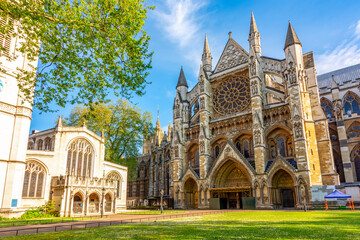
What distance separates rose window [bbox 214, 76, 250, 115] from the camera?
35688 millimetres

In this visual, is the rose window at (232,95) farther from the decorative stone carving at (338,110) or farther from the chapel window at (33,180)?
the chapel window at (33,180)

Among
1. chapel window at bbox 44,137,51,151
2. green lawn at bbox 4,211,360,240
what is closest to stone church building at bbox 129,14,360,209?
green lawn at bbox 4,211,360,240

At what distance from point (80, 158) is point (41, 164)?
4625mm

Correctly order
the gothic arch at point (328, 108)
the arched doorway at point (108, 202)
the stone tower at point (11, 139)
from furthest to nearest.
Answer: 1. the gothic arch at point (328, 108)
2. the arched doorway at point (108, 202)
3. the stone tower at point (11, 139)

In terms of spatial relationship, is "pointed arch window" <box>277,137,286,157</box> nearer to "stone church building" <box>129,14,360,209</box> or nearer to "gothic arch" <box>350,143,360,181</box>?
"stone church building" <box>129,14,360,209</box>

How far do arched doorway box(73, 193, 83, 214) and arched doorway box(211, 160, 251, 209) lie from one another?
51.8 feet

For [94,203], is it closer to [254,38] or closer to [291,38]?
[254,38]

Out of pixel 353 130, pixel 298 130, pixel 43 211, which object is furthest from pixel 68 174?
pixel 353 130

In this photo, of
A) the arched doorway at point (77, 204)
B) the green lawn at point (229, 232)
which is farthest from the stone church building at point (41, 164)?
the green lawn at point (229, 232)

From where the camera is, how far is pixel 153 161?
49.3 meters

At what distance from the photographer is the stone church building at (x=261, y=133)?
28.0 metres

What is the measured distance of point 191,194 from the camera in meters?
36.2

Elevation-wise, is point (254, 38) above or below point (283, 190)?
above

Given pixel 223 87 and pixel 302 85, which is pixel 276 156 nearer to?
pixel 302 85
